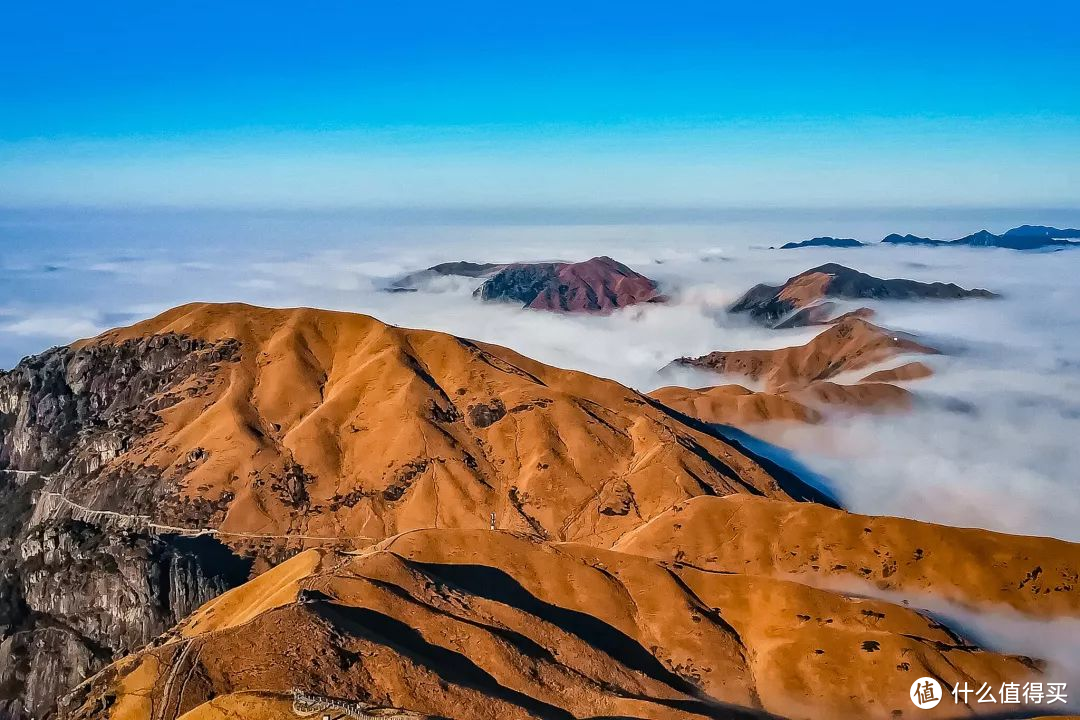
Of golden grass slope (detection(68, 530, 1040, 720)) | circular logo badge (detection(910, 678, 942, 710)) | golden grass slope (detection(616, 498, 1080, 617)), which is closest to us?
golden grass slope (detection(68, 530, 1040, 720))

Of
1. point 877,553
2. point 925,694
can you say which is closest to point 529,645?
point 925,694

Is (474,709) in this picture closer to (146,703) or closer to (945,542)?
(146,703)

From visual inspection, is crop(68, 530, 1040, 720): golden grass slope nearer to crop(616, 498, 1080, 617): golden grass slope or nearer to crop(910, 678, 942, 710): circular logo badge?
crop(910, 678, 942, 710): circular logo badge

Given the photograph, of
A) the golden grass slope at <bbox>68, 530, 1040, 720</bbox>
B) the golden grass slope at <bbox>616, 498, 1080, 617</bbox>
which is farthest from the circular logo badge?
the golden grass slope at <bbox>616, 498, 1080, 617</bbox>

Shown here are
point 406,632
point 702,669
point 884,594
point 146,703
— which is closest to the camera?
point 146,703

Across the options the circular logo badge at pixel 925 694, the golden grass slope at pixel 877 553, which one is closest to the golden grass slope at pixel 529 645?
the circular logo badge at pixel 925 694

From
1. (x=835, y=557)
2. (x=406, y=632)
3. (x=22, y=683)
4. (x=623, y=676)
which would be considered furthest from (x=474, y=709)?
(x=22, y=683)
